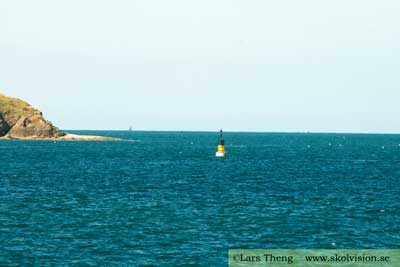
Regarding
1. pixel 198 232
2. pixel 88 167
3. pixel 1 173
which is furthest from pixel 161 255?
pixel 88 167

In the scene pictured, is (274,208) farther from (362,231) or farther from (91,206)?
(91,206)

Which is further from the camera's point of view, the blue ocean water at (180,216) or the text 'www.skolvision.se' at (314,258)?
the blue ocean water at (180,216)

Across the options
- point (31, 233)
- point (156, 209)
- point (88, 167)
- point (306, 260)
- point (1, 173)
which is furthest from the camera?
point (88, 167)

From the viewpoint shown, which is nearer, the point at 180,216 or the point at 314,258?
the point at 314,258

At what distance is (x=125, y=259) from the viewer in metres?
44.4

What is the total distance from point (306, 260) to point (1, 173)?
79882mm

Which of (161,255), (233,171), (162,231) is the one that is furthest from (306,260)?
(233,171)

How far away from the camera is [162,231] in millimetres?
53938

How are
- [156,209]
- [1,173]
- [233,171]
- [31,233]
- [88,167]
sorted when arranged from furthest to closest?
[88,167] < [233,171] < [1,173] < [156,209] < [31,233]

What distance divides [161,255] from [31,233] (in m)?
13.1

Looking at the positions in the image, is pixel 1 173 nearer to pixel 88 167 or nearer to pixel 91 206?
pixel 88 167

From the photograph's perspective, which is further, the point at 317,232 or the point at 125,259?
the point at 317,232

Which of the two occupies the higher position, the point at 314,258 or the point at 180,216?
the point at 180,216

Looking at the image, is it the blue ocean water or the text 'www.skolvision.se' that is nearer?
the text 'www.skolvision.se'
